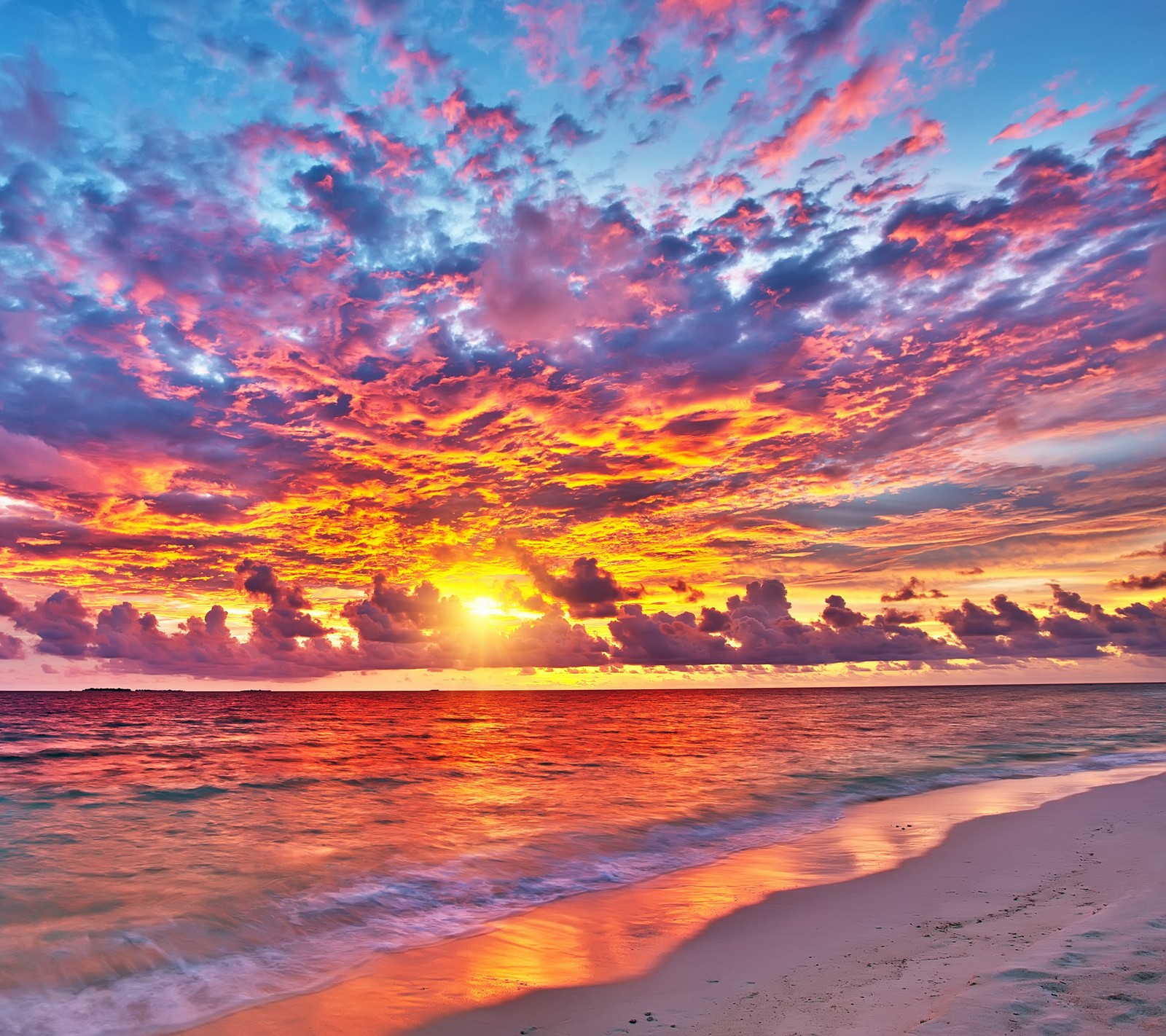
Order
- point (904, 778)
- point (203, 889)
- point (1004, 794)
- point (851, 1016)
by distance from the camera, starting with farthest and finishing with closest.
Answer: point (904, 778), point (1004, 794), point (203, 889), point (851, 1016)

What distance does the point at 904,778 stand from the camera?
27344 mm

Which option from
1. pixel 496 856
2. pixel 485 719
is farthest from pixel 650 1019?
pixel 485 719

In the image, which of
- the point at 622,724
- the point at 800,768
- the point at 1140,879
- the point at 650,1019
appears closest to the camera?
the point at 650,1019

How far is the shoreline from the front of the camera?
24.2 feet

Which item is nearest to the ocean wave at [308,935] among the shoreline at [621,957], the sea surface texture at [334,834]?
the sea surface texture at [334,834]

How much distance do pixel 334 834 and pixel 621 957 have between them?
1199 cm

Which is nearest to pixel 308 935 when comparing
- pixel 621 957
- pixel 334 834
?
pixel 621 957

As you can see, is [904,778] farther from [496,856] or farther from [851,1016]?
[851,1016]

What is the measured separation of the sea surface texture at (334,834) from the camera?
993 cm

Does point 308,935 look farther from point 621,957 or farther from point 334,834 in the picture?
point 334,834

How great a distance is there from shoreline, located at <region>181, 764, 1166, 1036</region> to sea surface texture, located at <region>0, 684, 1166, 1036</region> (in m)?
0.81

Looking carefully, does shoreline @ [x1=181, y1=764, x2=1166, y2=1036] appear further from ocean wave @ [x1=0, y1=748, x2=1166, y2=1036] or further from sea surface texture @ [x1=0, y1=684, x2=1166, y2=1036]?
sea surface texture @ [x1=0, y1=684, x2=1166, y2=1036]

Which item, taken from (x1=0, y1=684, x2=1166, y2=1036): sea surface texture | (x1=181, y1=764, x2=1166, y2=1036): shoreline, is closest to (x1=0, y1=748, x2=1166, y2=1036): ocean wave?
(x1=0, y1=684, x2=1166, y2=1036): sea surface texture

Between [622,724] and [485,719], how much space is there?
2171 cm
